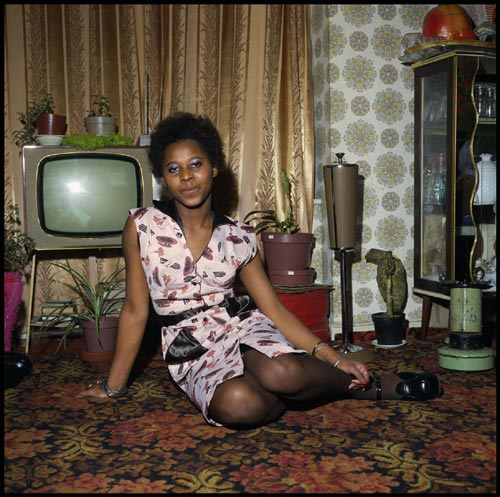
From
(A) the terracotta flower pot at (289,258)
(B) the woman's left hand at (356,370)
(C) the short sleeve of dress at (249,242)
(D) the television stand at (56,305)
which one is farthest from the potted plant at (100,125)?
(B) the woman's left hand at (356,370)

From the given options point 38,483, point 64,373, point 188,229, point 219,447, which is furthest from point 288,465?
point 64,373

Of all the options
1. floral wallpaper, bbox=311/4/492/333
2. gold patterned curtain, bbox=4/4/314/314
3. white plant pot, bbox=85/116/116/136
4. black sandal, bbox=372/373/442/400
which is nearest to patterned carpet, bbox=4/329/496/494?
black sandal, bbox=372/373/442/400

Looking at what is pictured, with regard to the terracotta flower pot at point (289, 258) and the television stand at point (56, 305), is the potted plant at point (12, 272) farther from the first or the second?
the terracotta flower pot at point (289, 258)

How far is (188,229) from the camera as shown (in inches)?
92.0

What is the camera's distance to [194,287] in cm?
225

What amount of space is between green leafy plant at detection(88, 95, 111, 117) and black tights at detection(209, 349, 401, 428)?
198 centimetres

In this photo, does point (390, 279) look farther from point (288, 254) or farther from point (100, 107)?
point (100, 107)

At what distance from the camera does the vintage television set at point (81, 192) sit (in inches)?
121

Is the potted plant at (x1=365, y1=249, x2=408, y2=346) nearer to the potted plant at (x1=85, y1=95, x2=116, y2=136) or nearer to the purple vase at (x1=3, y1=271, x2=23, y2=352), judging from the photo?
the potted plant at (x1=85, y1=95, x2=116, y2=136)

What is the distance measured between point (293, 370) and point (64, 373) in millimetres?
1311

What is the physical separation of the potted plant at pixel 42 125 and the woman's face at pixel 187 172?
120 cm

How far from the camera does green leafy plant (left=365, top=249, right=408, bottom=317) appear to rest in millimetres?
3389

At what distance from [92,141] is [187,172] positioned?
1131 mm

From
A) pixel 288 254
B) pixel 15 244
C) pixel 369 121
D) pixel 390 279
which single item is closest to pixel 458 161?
pixel 369 121
